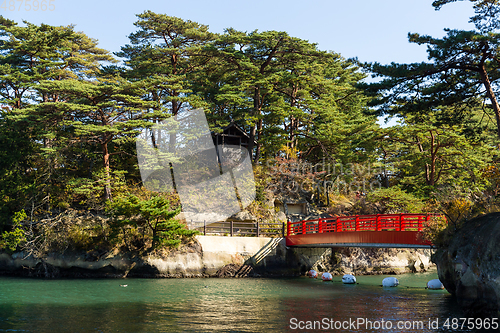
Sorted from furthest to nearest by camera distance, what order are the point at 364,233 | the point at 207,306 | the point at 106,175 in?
the point at 106,175 < the point at 364,233 < the point at 207,306

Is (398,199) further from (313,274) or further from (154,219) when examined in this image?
(154,219)

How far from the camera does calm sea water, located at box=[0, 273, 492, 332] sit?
11711 mm

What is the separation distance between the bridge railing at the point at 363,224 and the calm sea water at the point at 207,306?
2.97 metres

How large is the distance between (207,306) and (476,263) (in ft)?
29.9

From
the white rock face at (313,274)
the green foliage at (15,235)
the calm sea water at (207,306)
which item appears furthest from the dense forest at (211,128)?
the white rock face at (313,274)

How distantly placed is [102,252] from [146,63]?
49.2 ft

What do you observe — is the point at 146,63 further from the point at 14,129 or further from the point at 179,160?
the point at 14,129

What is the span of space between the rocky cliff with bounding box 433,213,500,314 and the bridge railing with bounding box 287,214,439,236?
9.70 feet

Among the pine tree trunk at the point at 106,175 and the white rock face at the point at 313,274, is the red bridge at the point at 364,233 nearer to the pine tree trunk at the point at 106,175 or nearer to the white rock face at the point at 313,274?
the white rock face at the point at 313,274

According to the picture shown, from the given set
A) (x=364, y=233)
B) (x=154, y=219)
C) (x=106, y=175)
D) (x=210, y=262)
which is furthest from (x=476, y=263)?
(x=106, y=175)

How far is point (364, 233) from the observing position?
2078 centimetres

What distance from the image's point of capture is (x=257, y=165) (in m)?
32.9

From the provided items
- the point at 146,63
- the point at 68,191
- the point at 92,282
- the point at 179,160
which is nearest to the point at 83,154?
the point at 68,191

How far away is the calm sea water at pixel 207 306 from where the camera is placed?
38.4 feet
